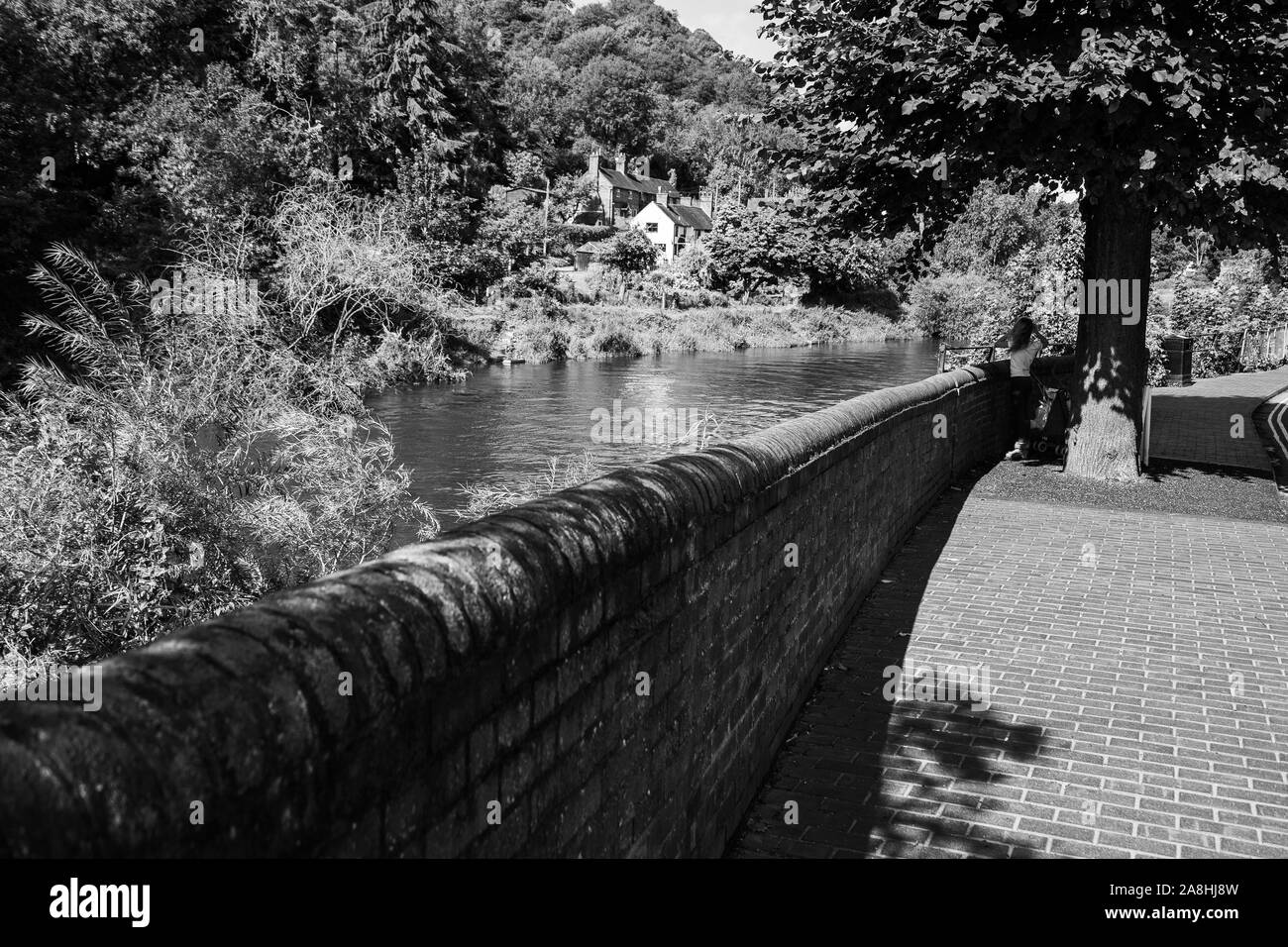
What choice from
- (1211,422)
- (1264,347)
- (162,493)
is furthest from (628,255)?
(162,493)

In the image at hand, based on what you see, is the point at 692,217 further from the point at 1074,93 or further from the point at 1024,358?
the point at 1074,93

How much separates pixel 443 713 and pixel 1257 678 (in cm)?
646

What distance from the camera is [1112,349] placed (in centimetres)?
1262

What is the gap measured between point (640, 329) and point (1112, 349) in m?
34.0

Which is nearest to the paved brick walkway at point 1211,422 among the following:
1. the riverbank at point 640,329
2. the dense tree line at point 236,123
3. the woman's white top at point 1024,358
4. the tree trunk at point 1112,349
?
the woman's white top at point 1024,358

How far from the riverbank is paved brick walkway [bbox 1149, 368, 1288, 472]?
19.8 metres

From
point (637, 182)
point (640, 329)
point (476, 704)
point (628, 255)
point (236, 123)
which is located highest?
point (637, 182)

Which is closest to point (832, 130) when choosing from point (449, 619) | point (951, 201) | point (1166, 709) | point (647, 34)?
point (951, 201)

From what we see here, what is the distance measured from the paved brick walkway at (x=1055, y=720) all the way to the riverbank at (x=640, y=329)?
24.9 m

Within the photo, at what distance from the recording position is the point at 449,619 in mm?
2184

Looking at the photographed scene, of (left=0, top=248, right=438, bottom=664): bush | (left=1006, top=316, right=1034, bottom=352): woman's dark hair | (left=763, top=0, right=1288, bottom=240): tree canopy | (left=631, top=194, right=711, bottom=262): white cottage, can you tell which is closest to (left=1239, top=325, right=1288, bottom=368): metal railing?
(left=1006, top=316, right=1034, bottom=352): woman's dark hair

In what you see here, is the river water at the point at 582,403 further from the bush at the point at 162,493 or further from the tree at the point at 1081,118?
the tree at the point at 1081,118

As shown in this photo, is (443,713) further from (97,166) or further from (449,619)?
(97,166)

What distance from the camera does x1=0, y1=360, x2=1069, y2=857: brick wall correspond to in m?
1.47
